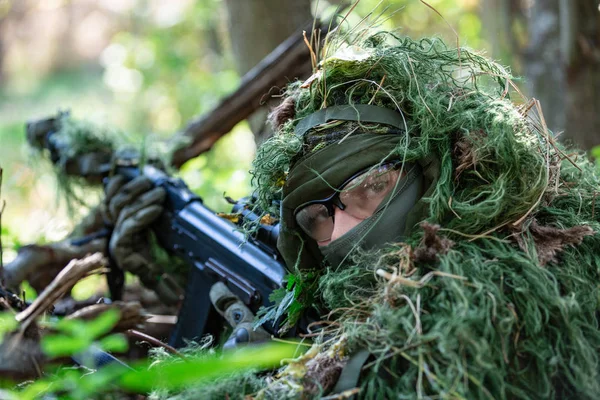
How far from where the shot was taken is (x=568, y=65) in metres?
4.22

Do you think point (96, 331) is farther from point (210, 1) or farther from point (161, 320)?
point (210, 1)

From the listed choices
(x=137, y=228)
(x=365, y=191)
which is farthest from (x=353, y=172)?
(x=137, y=228)

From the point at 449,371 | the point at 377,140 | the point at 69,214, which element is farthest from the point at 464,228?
the point at 69,214

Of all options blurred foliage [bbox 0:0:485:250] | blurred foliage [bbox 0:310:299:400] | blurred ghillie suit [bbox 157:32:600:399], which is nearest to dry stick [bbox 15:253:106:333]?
blurred foliage [bbox 0:310:299:400]

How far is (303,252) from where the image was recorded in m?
2.12

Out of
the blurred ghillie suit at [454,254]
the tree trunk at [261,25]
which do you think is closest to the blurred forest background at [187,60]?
the tree trunk at [261,25]

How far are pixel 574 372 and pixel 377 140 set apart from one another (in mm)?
765

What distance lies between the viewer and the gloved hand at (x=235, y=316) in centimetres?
220

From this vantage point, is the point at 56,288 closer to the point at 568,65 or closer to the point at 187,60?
the point at 568,65

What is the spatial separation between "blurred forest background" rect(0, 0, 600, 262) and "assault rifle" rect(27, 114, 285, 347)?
275 mm

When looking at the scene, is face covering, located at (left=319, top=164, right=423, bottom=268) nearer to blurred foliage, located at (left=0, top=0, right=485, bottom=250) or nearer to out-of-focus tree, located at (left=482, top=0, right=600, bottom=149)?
out-of-focus tree, located at (left=482, top=0, right=600, bottom=149)

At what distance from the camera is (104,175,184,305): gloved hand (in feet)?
10.2

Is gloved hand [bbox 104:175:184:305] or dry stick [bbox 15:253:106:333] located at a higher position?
gloved hand [bbox 104:175:184:305]

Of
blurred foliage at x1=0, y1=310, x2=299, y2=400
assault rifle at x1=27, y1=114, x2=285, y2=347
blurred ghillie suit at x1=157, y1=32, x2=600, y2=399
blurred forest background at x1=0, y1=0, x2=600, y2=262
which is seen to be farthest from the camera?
blurred forest background at x1=0, y1=0, x2=600, y2=262
